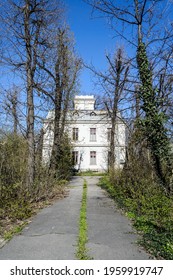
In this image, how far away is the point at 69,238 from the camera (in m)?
5.38

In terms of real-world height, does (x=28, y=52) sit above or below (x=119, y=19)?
below

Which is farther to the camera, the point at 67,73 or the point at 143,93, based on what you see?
the point at 67,73

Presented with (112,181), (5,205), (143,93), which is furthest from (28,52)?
(112,181)

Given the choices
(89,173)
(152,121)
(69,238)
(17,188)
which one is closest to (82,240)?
(69,238)

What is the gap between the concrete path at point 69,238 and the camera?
4.42 m

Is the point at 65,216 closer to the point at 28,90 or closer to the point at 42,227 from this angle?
the point at 42,227

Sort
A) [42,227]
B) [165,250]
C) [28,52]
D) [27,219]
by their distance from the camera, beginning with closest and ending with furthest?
1. [165,250]
2. [42,227]
3. [27,219]
4. [28,52]

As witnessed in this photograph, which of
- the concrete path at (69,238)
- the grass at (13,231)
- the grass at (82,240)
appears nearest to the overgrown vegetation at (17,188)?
the grass at (13,231)

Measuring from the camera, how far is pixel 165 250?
14.4ft

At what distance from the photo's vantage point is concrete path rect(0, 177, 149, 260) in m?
4.42

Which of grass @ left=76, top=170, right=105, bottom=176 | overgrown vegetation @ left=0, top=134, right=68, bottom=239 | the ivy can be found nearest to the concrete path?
overgrown vegetation @ left=0, top=134, right=68, bottom=239

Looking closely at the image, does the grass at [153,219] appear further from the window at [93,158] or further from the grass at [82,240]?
the window at [93,158]

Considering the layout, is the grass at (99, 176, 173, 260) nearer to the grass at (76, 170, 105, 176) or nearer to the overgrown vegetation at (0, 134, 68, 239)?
the overgrown vegetation at (0, 134, 68, 239)
